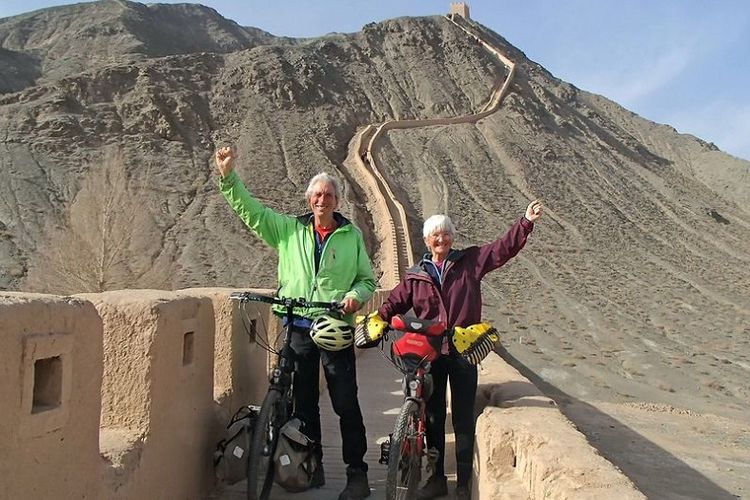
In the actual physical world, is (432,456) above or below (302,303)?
below

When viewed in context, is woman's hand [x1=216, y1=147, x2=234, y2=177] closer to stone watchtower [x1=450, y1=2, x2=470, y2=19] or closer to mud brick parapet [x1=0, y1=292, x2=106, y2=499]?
mud brick parapet [x1=0, y1=292, x2=106, y2=499]

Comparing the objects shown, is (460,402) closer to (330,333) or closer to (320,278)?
(330,333)

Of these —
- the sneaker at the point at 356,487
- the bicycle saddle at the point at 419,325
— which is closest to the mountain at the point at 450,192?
the sneaker at the point at 356,487

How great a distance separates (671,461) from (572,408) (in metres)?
2.82

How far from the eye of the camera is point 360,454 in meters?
4.16

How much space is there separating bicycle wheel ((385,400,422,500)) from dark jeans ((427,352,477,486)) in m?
0.33

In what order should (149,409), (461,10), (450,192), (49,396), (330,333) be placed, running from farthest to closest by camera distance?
(461,10), (450,192), (330,333), (149,409), (49,396)

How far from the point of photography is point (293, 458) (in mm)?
4039

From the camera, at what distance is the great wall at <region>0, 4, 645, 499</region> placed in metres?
2.45

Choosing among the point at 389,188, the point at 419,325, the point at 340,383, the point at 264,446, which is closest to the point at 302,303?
the point at 340,383

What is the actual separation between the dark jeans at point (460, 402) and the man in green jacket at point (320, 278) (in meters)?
0.46

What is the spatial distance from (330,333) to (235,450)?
0.89 m

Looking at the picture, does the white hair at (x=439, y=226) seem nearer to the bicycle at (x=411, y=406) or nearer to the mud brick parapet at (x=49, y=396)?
the bicycle at (x=411, y=406)

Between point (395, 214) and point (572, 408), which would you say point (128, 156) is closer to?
point (395, 214)
